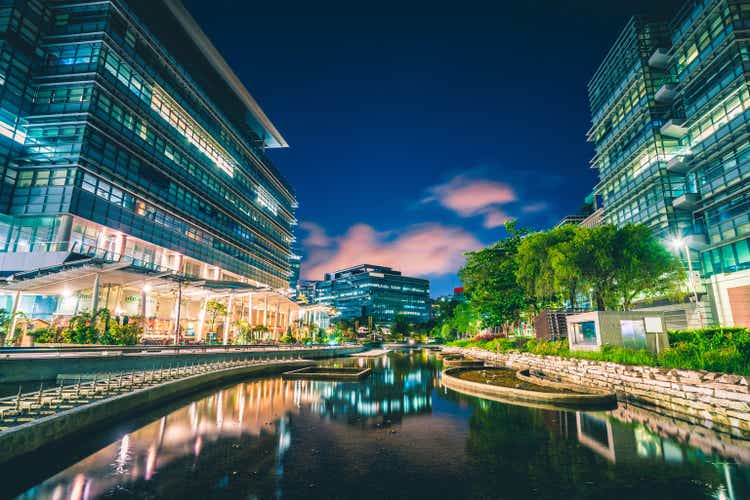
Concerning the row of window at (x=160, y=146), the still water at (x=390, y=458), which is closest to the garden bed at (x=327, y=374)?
the still water at (x=390, y=458)

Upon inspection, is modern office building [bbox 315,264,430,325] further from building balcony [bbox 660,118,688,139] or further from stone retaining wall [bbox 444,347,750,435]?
stone retaining wall [bbox 444,347,750,435]

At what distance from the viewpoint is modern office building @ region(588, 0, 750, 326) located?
32.4 meters

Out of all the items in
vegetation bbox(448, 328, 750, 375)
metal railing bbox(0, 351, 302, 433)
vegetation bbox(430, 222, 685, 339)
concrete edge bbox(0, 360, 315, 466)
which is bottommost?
concrete edge bbox(0, 360, 315, 466)

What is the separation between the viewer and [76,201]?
123ft

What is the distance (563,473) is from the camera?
26.1ft

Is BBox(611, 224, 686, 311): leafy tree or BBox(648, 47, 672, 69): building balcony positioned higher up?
BBox(648, 47, 672, 69): building balcony

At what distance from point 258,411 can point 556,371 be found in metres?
21.7

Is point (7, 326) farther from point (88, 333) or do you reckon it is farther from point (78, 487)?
point (78, 487)

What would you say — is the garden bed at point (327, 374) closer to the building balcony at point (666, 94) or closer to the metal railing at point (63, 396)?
the metal railing at point (63, 396)

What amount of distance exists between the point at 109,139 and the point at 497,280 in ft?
159

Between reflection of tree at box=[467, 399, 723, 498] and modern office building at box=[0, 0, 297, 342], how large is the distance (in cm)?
3023

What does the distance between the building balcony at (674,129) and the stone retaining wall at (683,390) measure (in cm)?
3405

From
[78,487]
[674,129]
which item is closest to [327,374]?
[78,487]

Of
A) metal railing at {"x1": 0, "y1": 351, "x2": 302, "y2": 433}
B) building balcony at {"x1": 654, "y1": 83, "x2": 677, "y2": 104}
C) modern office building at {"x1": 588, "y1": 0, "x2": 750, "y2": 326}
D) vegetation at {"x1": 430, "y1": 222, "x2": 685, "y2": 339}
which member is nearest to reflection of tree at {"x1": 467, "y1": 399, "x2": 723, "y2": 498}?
metal railing at {"x1": 0, "y1": 351, "x2": 302, "y2": 433}
